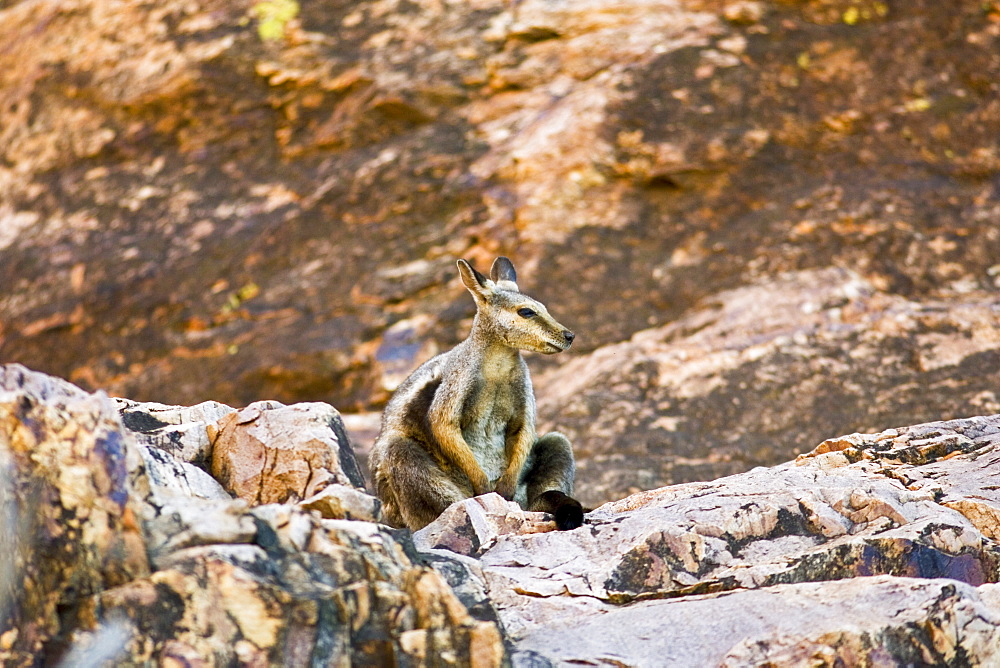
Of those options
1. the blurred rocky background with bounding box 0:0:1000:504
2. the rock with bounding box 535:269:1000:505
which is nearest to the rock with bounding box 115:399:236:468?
the rock with bounding box 535:269:1000:505

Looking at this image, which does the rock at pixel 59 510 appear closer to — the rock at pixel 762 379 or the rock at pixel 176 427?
the rock at pixel 176 427

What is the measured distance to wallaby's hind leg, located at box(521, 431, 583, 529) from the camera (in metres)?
7.19

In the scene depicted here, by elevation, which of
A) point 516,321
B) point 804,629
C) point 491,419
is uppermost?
point 804,629

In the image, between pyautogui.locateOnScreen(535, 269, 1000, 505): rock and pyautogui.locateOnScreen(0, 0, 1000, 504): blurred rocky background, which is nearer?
pyautogui.locateOnScreen(535, 269, 1000, 505): rock

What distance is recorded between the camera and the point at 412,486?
24.1 ft

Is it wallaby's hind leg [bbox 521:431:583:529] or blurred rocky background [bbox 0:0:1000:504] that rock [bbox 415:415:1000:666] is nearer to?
wallaby's hind leg [bbox 521:431:583:529]

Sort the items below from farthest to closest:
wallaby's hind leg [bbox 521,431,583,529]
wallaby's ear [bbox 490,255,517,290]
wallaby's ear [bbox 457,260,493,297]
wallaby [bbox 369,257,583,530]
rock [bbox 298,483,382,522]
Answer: wallaby's ear [bbox 490,255,517,290] → wallaby's ear [bbox 457,260,493,297] → wallaby [bbox 369,257,583,530] → wallaby's hind leg [bbox 521,431,583,529] → rock [bbox 298,483,382,522]

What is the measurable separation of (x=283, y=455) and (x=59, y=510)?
1.66 metres

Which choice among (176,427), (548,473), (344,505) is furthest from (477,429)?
(344,505)

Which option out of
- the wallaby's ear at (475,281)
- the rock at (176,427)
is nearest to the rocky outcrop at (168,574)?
the rock at (176,427)

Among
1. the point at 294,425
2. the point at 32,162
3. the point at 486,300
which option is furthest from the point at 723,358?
the point at 32,162

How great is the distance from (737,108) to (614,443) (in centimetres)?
587

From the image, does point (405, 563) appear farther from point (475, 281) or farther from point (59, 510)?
point (475, 281)

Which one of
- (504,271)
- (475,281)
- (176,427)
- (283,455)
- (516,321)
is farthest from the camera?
(504,271)
